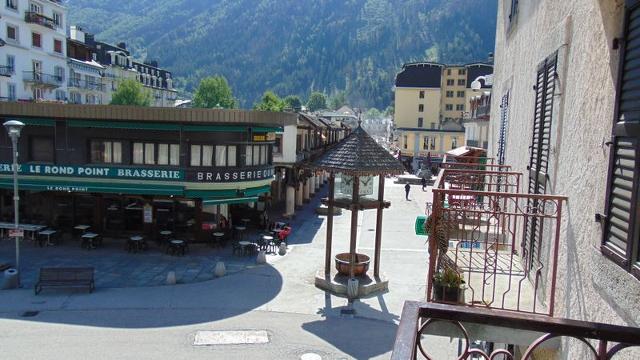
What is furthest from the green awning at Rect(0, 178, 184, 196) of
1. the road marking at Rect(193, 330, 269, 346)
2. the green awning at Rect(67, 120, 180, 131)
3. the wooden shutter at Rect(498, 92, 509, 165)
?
the wooden shutter at Rect(498, 92, 509, 165)

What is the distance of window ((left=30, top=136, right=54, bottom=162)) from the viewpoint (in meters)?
24.9

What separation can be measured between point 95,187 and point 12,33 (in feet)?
85.2

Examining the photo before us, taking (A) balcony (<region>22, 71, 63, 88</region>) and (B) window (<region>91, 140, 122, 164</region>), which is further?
(A) balcony (<region>22, 71, 63, 88</region>)

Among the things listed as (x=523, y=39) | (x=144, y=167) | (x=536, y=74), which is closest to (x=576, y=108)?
(x=536, y=74)

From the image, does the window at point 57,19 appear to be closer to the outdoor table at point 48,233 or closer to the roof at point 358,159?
the outdoor table at point 48,233

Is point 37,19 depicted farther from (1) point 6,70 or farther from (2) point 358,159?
(2) point 358,159

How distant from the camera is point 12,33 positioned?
42062mm

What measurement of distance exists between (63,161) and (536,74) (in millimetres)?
22740

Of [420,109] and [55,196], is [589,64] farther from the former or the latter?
[420,109]

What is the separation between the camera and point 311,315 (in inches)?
648

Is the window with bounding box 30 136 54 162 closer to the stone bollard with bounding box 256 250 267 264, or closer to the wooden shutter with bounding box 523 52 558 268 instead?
the stone bollard with bounding box 256 250 267 264

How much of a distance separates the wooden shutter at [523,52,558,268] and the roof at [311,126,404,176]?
1022cm

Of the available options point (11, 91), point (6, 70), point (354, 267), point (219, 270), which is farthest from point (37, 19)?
point (354, 267)

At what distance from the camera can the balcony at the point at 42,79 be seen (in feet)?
143
